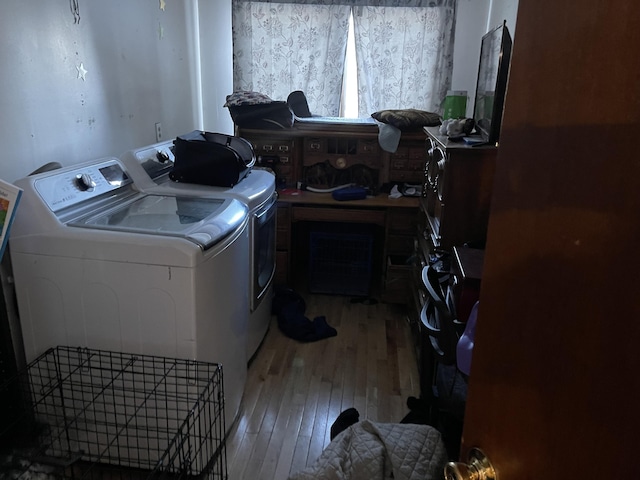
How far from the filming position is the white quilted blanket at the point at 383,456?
1.56 meters

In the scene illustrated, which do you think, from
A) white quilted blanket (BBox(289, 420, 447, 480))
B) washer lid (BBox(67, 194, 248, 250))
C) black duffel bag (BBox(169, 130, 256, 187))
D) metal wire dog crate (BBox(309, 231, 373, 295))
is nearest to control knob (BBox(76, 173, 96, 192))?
washer lid (BBox(67, 194, 248, 250))

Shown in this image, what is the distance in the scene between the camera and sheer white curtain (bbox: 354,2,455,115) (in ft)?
11.8

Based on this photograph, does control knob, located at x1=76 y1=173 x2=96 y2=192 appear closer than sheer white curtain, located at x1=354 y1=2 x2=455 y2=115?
Yes

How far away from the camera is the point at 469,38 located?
3.61 m

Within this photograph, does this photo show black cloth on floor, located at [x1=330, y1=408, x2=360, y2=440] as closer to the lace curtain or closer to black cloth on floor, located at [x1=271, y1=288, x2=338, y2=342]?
black cloth on floor, located at [x1=271, y1=288, x2=338, y2=342]

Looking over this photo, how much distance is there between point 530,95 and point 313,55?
3308mm

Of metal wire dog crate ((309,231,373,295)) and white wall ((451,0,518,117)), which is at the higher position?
white wall ((451,0,518,117))

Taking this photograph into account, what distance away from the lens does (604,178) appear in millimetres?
494

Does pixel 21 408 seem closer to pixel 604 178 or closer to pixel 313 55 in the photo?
pixel 604 178

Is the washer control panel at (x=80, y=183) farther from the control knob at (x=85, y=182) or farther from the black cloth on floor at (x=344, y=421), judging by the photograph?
the black cloth on floor at (x=344, y=421)

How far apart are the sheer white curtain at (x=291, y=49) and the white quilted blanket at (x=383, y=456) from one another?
8.79 feet

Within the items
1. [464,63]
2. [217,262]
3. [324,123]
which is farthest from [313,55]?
[217,262]

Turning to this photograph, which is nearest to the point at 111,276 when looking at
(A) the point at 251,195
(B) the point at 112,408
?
(B) the point at 112,408

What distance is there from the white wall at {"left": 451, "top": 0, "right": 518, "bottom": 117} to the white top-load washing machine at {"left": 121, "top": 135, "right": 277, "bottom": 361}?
1814 millimetres
